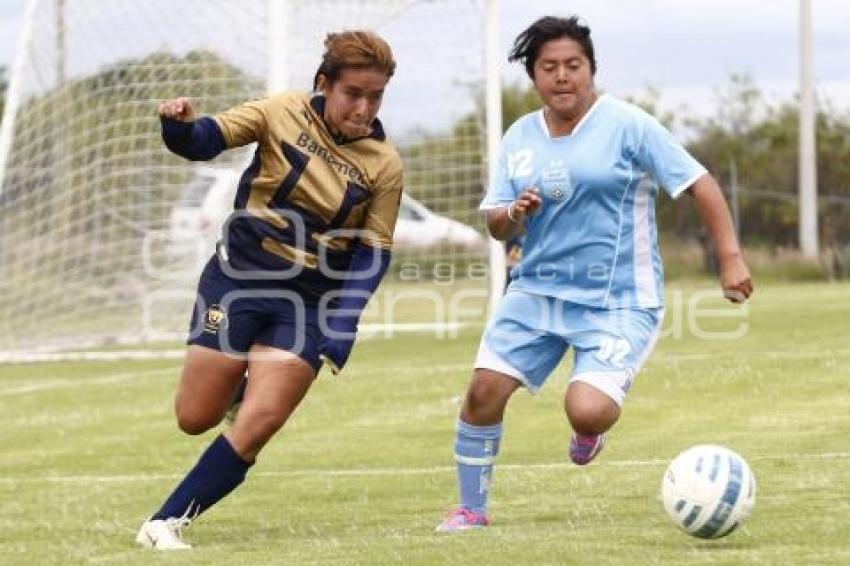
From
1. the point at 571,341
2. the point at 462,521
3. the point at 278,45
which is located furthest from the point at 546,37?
the point at 278,45

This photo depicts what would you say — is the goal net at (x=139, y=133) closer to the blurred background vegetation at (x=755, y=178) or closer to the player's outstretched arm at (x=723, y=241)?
the blurred background vegetation at (x=755, y=178)

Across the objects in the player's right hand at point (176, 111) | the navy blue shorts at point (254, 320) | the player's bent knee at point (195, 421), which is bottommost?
the player's bent knee at point (195, 421)

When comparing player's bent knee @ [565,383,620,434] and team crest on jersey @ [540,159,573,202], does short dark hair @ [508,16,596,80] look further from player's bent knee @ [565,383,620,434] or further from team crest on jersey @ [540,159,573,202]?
player's bent knee @ [565,383,620,434]

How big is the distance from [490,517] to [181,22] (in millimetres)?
10681

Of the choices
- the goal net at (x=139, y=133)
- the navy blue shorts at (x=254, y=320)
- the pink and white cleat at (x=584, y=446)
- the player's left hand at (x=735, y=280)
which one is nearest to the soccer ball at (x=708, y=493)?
the player's left hand at (x=735, y=280)

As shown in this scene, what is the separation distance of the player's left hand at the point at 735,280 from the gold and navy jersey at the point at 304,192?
4.51 feet

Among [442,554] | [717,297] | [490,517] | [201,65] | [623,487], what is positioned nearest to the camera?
[442,554]

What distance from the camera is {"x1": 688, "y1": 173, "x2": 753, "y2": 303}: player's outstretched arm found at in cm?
750

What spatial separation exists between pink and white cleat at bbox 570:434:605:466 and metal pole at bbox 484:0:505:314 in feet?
33.5

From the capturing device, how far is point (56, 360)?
775 inches

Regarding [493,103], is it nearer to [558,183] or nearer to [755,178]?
[558,183]

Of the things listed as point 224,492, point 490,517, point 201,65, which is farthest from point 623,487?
point 201,65

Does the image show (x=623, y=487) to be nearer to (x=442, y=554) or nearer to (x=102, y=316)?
(x=442, y=554)

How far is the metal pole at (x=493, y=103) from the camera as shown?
18.7 m
